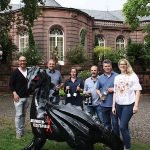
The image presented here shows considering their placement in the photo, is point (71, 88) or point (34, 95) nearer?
point (34, 95)

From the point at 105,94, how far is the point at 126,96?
0.76 meters

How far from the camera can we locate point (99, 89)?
414 inches

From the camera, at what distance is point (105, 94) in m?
10.3

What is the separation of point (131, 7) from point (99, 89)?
28235 mm

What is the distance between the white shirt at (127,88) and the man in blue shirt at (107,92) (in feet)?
1.67

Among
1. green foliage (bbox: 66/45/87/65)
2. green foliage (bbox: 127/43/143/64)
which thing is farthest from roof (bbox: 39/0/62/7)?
green foliage (bbox: 127/43/143/64)

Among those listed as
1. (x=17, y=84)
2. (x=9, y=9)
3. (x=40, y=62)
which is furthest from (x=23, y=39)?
(x=17, y=84)

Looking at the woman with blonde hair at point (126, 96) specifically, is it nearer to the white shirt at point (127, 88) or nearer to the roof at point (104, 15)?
the white shirt at point (127, 88)

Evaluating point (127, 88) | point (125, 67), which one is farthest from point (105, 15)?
point (127, 88)

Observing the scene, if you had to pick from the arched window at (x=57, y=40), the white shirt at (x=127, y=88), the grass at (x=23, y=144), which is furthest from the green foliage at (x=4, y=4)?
the white shirt at (x=127, y=88)

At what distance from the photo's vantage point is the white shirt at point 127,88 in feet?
31.6

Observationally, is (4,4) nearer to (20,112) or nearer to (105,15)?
(20,112)

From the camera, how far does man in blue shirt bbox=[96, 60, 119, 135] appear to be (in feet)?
33.9

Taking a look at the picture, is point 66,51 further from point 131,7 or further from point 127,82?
point 127,82
